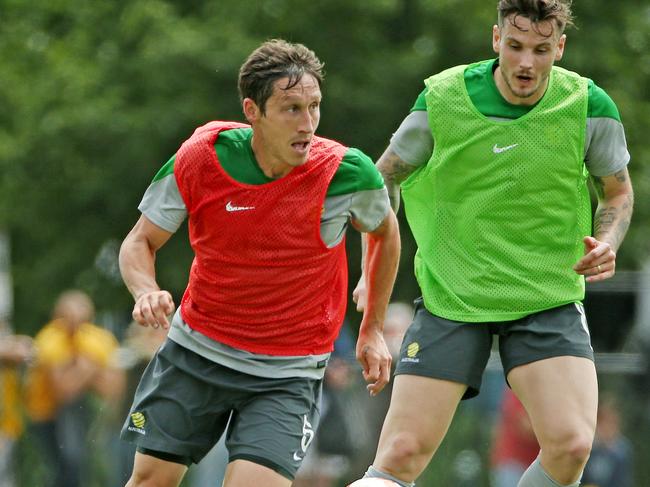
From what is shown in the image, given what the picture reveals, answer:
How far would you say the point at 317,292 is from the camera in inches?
252

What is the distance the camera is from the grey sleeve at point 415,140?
673 cm

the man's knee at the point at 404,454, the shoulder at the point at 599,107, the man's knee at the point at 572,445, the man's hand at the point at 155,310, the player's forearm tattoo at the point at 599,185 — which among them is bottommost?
the man's knee at the point at 404,454

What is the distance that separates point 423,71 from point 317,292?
972cm

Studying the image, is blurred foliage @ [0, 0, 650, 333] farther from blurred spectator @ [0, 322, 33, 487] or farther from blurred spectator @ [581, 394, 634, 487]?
blurred spectator @ [581, 394, 634, 487]

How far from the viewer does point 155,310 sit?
5.86 meters

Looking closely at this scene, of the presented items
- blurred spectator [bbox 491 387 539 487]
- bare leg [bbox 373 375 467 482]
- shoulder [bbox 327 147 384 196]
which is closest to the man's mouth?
shoulder [bbox 327 147 384 196]

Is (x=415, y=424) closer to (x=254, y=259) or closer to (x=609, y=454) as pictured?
(x=254, y=259)

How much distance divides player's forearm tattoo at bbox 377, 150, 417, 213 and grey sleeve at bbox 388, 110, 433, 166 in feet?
0.09

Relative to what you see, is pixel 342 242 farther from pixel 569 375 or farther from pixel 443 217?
pixel 569 375

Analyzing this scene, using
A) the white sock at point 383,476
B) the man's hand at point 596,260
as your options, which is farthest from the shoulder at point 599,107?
the white sock at point 383,476

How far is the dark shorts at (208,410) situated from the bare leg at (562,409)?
95cm

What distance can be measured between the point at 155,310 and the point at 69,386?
610 cm

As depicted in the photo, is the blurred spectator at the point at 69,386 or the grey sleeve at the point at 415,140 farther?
the blurred spectator at the point at 69,386

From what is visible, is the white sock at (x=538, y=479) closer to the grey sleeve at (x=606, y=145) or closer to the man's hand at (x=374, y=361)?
the man's hand at (x=374, y=361)
